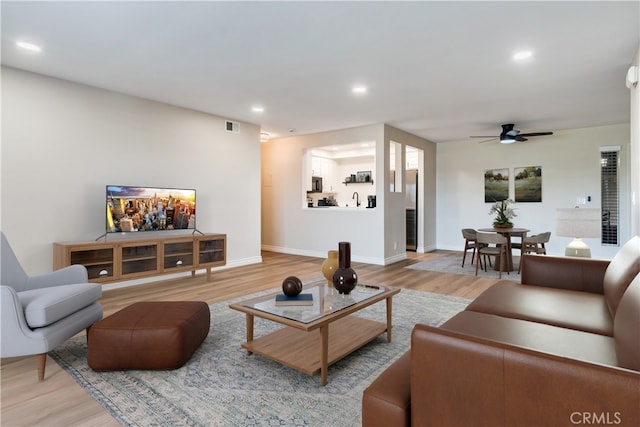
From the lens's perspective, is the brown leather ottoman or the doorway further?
the doorway

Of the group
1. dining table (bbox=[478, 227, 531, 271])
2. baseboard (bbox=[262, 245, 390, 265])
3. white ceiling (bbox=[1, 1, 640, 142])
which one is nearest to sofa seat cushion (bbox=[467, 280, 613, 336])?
white ceiling (bbox=[1, 1, 640, 142])

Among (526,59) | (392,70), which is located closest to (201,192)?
(392,70)

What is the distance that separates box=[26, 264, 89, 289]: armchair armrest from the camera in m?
2.71

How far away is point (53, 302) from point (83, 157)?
268 cm

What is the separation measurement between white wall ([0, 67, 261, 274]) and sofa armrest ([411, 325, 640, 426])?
4490 mm

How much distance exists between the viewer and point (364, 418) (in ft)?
4.06

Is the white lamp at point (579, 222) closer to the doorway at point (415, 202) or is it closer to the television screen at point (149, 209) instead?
the doorway at point (415, 202)

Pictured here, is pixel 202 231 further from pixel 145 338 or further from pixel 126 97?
pixel 145 338

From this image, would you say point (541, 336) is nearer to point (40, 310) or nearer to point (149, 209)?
point (40, 310)

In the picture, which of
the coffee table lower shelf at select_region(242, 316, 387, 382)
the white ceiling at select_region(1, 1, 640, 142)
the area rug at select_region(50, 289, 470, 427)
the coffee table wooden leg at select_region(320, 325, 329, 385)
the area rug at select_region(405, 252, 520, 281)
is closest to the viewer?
the area rug at select_region(50, 289, 470, 427)

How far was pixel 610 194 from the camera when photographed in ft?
21.2

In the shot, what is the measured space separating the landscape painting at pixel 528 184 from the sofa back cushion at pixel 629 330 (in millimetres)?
6475

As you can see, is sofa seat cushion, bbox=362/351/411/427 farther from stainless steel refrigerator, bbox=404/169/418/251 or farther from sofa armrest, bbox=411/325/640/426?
stainless steel refrigerator, bbox=404/169/418/251

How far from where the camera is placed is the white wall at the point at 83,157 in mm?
3727
